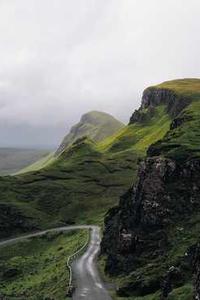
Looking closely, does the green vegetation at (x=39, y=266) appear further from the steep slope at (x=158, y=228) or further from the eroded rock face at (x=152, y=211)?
the eroded rock face at (x=152, y=211)

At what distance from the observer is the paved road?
87.8m

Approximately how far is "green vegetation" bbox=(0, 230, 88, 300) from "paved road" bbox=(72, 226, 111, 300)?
7.63 feet

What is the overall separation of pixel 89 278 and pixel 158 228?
48.3ft

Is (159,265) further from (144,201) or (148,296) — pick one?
(144,201)

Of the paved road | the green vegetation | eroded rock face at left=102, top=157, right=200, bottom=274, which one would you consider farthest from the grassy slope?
the green vegetation

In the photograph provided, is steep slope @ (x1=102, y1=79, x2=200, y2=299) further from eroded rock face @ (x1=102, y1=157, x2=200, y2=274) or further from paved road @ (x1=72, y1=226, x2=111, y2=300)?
paved road @ (x1=72, y1=226, x2=111, y2=300)

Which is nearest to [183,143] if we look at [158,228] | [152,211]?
[152,211]

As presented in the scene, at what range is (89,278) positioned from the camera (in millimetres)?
101000

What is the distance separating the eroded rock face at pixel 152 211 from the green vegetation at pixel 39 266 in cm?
1063

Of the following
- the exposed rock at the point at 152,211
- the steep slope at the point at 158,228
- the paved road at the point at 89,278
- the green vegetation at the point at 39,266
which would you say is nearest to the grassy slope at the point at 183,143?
the steep slope at the point at 158,228

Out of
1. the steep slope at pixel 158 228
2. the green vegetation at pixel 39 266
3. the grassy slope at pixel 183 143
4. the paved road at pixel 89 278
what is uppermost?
the grassy slope at pixel 183 143

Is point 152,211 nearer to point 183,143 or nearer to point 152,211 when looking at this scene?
point 152,211

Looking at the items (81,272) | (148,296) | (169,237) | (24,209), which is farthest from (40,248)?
Result: (148,296)

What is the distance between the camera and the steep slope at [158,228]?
87044 millimetres
